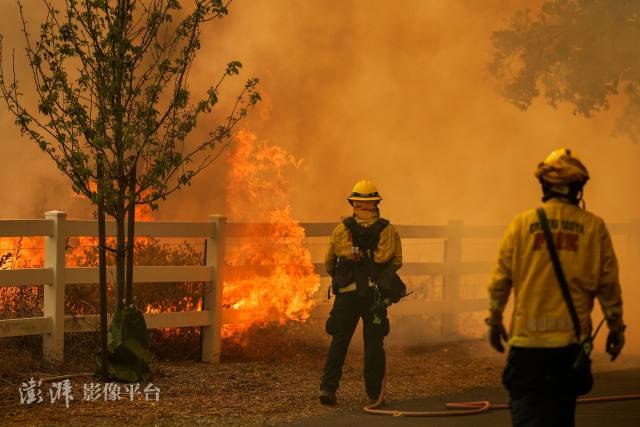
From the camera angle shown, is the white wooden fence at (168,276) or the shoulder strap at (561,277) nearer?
the shoulder strap at (561,277)

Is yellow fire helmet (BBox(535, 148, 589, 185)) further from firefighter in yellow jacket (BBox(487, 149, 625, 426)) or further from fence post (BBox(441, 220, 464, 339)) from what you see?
fence post (BBox(441, 220, 464, 339))

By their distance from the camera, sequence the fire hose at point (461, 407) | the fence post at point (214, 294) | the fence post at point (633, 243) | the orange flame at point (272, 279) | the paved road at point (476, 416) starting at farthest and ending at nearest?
the fence post at point (633, 243) → the orange flame at point (272, 279) → the fence post at point (214, 294) → the fire hose at point (461, 407) → the paved road at point (476, 416)

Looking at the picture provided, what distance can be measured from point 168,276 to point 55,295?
1.23 m

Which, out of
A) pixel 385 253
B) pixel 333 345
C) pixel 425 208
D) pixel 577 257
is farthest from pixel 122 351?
pixel 425 208

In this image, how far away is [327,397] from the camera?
8.65m

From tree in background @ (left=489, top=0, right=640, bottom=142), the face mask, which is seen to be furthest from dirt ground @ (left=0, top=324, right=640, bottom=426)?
tree in background @ (left=489, top=0, right=640, bottom=142)

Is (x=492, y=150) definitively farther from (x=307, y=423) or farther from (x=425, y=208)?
(x=307, y=423)

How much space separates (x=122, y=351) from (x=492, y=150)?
1647 cm

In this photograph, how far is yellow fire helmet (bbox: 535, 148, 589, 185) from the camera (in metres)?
5.15

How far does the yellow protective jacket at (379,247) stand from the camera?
8.64 m

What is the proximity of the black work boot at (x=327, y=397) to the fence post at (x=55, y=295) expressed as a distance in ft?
8.42
